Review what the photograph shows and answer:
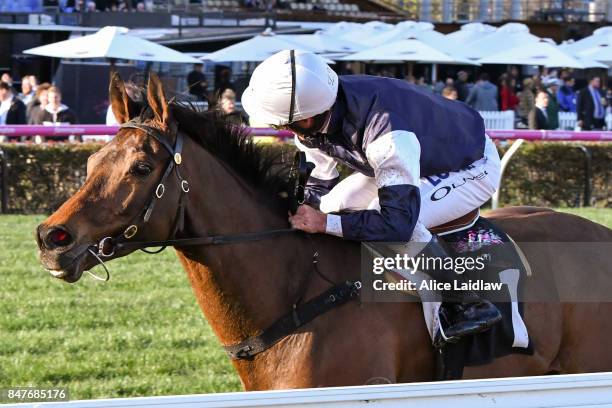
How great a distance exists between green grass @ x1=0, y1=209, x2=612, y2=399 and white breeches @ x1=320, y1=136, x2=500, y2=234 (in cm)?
154

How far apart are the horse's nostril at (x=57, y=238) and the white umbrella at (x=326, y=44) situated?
1622 centimetres

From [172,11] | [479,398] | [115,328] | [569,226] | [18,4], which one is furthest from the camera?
[172,11]

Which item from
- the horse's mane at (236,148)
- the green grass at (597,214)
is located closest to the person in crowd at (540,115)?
the green grass at (597,214)

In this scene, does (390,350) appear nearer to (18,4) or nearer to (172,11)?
(18,4)

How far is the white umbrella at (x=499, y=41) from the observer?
19797 mm

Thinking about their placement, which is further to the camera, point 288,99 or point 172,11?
point 172,11

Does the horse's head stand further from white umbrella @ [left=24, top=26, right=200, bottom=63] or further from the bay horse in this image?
white umbrella @ [left=24, top=26, right=200, bottom=63]

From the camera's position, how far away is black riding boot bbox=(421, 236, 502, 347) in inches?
143

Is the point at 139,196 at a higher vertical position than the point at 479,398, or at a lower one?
higher

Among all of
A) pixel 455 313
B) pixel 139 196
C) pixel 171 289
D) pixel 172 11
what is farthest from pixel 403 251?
pixel 172 11

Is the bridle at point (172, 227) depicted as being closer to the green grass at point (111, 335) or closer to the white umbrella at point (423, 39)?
the green grass at point (111, 335)

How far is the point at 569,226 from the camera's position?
4.22 metres

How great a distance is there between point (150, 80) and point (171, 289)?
12.7 feet

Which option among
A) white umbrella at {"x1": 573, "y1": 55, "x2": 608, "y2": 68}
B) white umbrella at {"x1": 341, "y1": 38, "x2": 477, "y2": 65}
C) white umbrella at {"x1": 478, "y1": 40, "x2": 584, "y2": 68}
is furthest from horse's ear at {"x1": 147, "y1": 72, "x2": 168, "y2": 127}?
white umbrella at {"x1": 573, "y1": 55, "x2": 608, "y2": 68}
